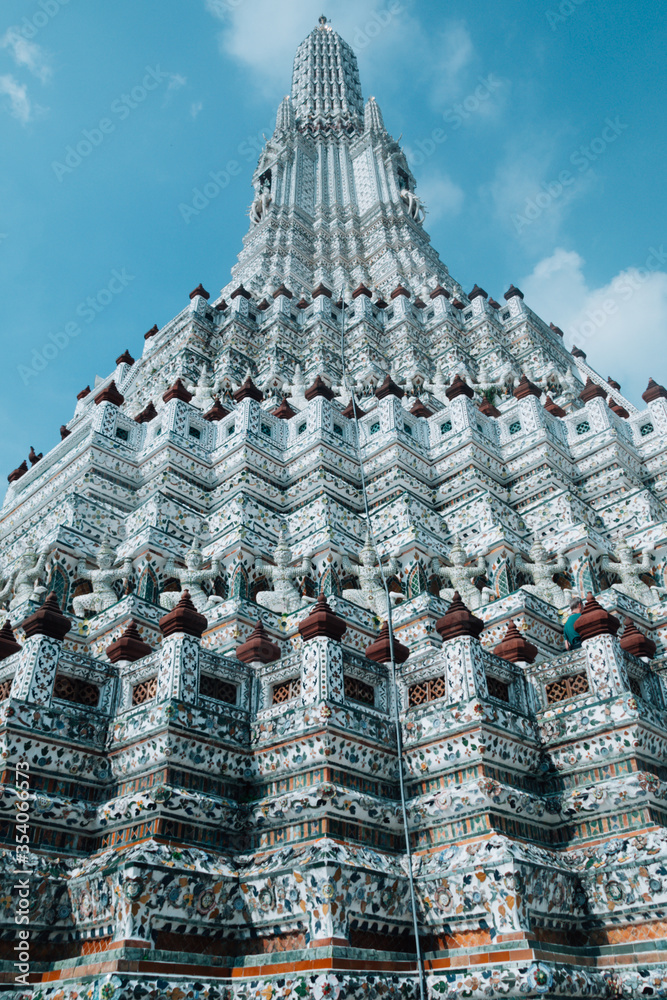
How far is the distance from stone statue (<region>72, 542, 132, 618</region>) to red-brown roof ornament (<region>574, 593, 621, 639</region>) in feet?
18.9

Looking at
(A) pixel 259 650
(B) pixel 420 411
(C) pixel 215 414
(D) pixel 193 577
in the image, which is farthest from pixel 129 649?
(B) pixel 420 411

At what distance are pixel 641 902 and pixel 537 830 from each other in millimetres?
986

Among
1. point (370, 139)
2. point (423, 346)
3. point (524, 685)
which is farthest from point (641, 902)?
point (370, 139)

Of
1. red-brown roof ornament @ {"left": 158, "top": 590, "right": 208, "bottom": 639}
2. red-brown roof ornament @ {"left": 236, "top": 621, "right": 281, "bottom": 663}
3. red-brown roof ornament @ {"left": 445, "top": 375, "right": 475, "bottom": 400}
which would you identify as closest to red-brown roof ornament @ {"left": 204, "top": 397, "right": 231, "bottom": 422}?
red-brown roof ornament @ {"left": 445, "top": 375, "right": 475, "bottom": 400}

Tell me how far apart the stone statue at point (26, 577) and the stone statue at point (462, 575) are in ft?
17.8

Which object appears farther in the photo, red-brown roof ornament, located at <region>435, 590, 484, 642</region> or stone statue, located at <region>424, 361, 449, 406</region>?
stone statue, located at <region>424, 361, 449, 406</region>

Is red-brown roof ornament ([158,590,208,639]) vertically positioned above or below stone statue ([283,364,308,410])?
below

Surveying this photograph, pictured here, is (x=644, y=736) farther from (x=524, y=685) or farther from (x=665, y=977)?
(x=665, y=977)

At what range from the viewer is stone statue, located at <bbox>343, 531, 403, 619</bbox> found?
10781mm

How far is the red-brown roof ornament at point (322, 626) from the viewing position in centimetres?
725

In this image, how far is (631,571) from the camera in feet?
36.8

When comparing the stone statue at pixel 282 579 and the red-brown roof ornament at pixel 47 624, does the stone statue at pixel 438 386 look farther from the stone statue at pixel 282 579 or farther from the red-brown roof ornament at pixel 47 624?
the red-brown roof ornament at pixel 47 624

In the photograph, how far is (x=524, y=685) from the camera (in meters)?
7.76

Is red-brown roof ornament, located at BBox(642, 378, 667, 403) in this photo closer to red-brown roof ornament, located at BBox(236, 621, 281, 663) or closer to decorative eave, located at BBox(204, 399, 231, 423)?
decorative eave, located at BBox(204, 399, 231, 423)
